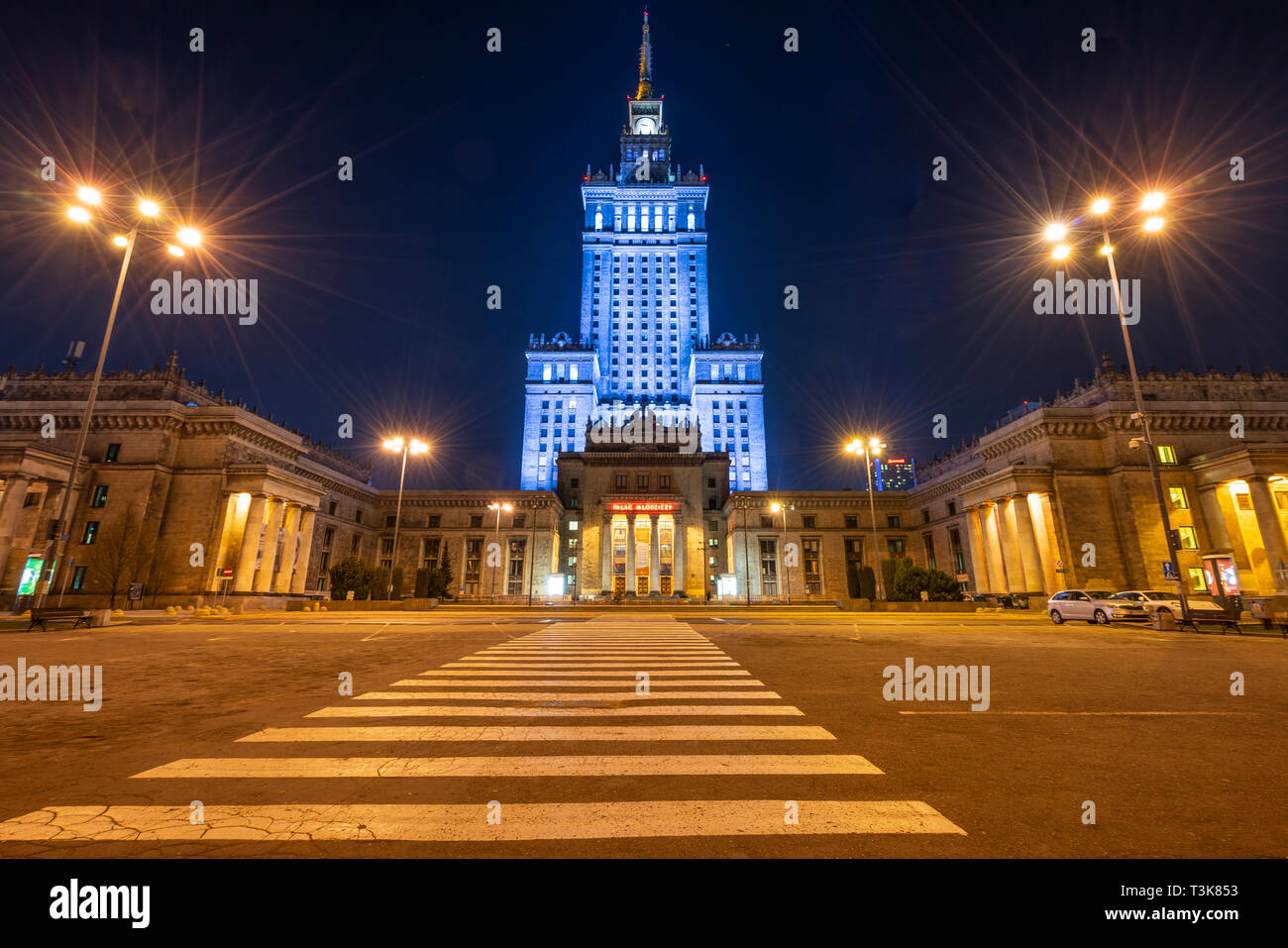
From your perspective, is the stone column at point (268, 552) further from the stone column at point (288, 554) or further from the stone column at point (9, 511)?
the stone column at point (9, 511)

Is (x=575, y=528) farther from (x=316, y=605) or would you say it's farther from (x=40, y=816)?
(x=40, y=816)

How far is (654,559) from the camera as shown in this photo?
2228 inches

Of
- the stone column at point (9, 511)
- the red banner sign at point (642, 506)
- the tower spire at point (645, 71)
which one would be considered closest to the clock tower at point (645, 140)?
the tower spire at point (645, 71)

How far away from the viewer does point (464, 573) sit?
59031 millimetres

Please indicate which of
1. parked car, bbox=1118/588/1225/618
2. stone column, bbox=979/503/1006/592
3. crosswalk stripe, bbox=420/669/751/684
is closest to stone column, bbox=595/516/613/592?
stone column, bbox=979/503/1006/592

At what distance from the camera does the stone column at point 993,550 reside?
44.3m

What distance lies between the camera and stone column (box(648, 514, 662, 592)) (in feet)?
183

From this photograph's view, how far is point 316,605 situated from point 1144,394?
6595 cm

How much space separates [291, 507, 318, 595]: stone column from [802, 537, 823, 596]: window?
163 ft

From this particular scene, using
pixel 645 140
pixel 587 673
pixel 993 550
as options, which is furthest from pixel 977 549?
pixel 645 140

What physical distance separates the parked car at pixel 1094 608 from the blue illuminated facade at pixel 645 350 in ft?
202

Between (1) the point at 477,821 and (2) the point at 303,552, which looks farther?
(2) the point at 303,552

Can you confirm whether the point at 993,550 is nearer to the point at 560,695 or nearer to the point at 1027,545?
the point at 1027,545

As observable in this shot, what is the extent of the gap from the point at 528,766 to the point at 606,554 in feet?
173
